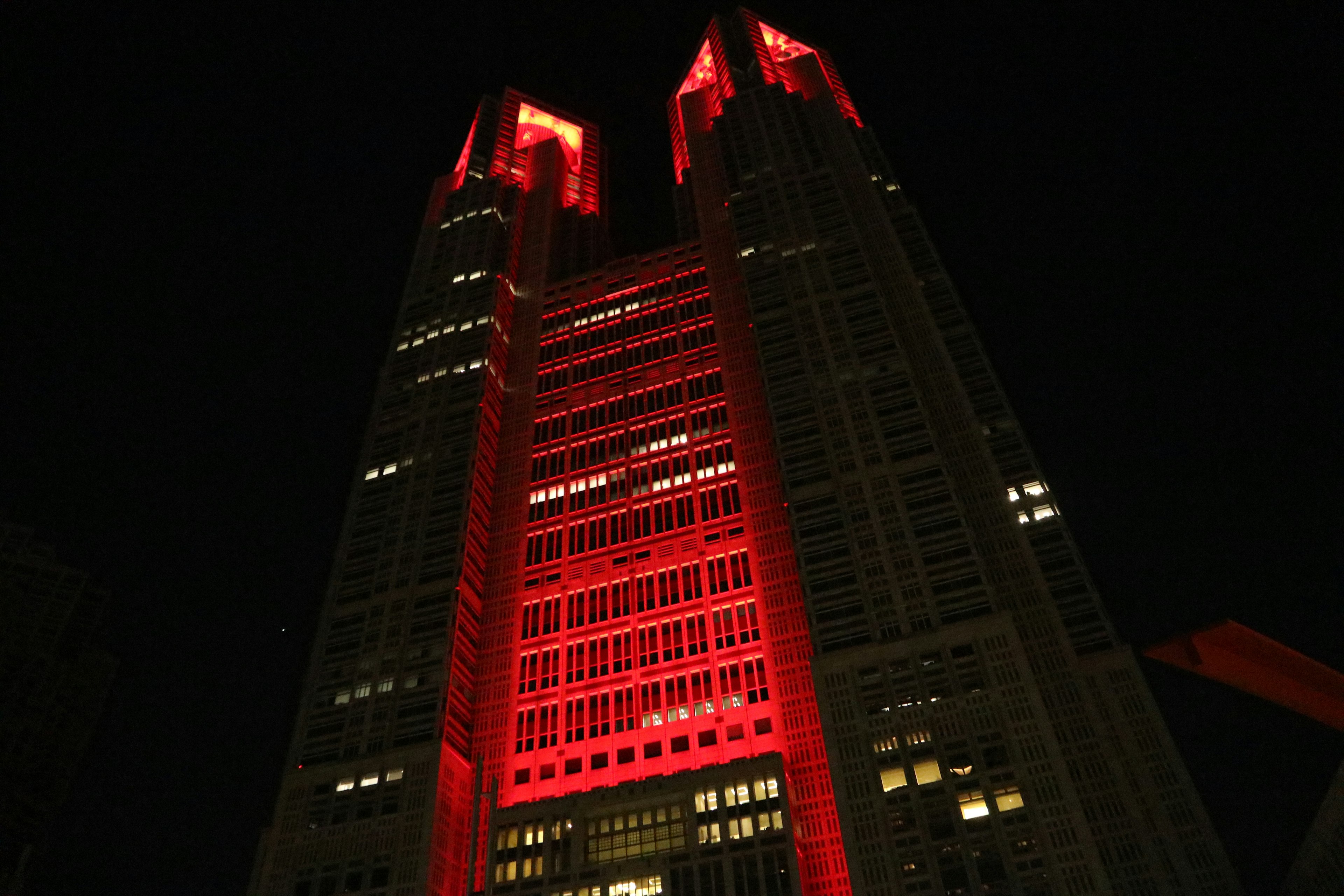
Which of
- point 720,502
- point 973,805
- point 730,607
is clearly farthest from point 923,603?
point 720,502

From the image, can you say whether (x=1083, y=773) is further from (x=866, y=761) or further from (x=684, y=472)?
(x=684, y=472)

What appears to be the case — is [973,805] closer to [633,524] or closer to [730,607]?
[730,607]

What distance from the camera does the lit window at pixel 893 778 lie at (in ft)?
235

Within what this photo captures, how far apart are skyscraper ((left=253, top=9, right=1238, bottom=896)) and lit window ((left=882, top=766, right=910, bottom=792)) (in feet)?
2.19

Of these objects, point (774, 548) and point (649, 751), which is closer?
point (649, 751)

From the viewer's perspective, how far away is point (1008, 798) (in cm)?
6888

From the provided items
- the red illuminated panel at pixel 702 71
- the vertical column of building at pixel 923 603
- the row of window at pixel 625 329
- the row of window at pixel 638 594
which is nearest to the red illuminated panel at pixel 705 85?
the red illuminated panel at pixel 702 71

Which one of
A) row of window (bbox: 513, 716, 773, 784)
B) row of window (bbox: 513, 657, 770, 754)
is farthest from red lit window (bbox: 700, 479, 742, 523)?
row of window (bbox: 513, 716, 773, 784)

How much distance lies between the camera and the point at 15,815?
11600 centimetres

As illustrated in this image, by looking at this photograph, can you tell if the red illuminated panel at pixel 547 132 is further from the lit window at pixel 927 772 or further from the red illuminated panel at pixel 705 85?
the lit window at pixel 927 772

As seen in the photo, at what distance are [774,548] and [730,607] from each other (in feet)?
23.1

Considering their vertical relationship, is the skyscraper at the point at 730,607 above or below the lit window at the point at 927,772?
above

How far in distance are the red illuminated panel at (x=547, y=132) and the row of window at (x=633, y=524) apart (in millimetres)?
92639

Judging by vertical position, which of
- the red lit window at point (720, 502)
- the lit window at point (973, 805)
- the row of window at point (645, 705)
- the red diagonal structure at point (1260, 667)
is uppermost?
the red lit window at point (720, 502)
